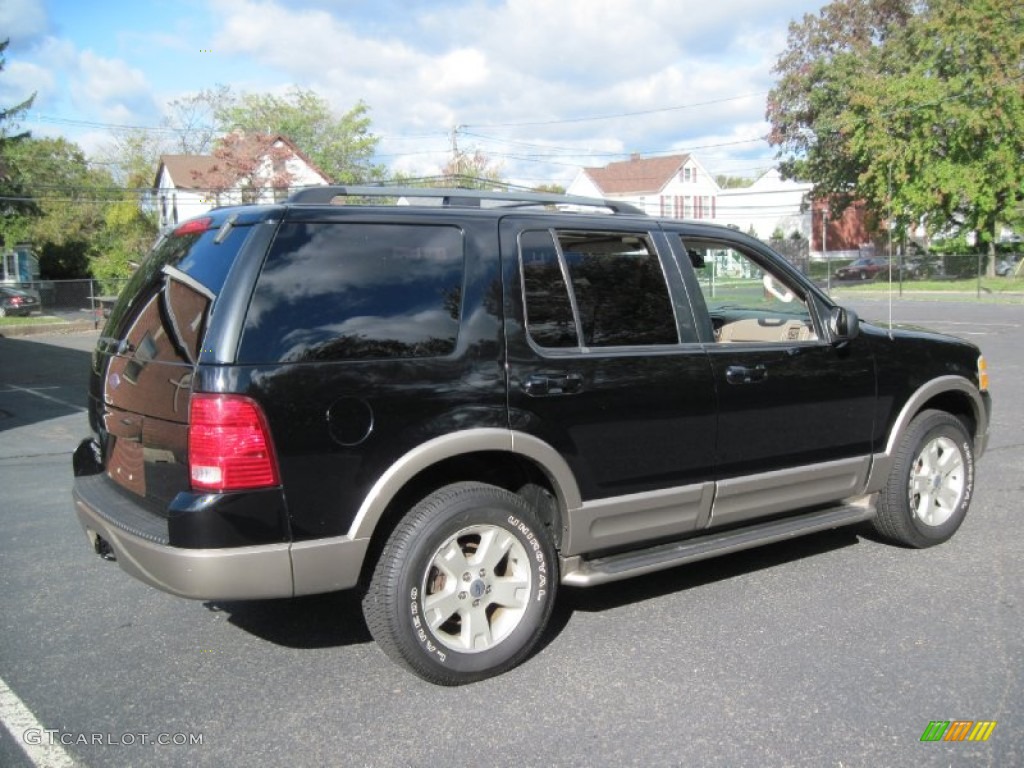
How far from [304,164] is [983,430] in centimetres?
4849

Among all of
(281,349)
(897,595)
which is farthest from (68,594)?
(897,595)

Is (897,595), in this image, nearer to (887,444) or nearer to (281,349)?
(887,444)

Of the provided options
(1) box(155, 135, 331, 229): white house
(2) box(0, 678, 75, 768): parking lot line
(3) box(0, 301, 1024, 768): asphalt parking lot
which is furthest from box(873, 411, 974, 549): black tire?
(1) box(155, 135, 331, 229): white house

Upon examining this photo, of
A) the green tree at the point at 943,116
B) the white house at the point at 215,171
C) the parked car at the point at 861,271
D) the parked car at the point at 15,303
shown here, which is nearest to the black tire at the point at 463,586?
the green tree at the point at 943,116

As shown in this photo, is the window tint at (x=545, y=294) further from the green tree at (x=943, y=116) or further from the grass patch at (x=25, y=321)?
the green tree at (x=943, y=116)

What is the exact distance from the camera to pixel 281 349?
3186 millimetres

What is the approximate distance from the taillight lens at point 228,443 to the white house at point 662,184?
68869mm

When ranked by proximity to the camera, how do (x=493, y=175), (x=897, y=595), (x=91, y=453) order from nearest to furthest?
(x=91, y=453) → (x=897, y=595) → (x=493, y=175)

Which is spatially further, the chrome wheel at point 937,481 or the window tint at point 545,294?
the chrome wheel at point 937,481

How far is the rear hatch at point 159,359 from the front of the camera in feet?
10.7

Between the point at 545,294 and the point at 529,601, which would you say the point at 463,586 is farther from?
the point at 545,294

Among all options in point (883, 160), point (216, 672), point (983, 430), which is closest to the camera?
point (216, 672)

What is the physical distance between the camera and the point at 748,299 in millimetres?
5289

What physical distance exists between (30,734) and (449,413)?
1.91 m
